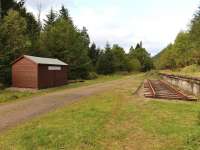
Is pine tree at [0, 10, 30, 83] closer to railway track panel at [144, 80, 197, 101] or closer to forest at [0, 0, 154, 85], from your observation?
forest at [0, 0, 154, 85]

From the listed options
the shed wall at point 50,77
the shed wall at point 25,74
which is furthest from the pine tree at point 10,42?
the shed wall at point 50,77

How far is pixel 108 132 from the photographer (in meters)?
6.65

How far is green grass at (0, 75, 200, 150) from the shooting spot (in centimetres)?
562

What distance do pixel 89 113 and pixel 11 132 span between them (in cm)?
326

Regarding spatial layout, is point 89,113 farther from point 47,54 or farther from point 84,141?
point 47,54

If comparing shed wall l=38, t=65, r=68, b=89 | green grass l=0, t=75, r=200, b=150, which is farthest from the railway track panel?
shed wall l=38, t=65, r=68, b=89

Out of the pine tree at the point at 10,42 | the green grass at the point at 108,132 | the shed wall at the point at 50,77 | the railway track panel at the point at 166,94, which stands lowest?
the green grass at the point at 108,132

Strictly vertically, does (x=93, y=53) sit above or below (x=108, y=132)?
above

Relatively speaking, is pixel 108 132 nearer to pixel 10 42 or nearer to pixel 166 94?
pixel 166 94

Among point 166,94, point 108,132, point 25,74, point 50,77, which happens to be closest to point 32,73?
point 25,74

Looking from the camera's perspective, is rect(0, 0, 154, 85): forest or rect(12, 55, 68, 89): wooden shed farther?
rect(0, 0, 154, 85): forest

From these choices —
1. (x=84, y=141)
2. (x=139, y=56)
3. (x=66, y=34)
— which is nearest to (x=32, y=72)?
(x=84, y=141)

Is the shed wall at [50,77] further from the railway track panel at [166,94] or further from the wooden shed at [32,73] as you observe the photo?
the railway track panel at [166,94]

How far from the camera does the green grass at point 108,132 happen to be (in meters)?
5.62
